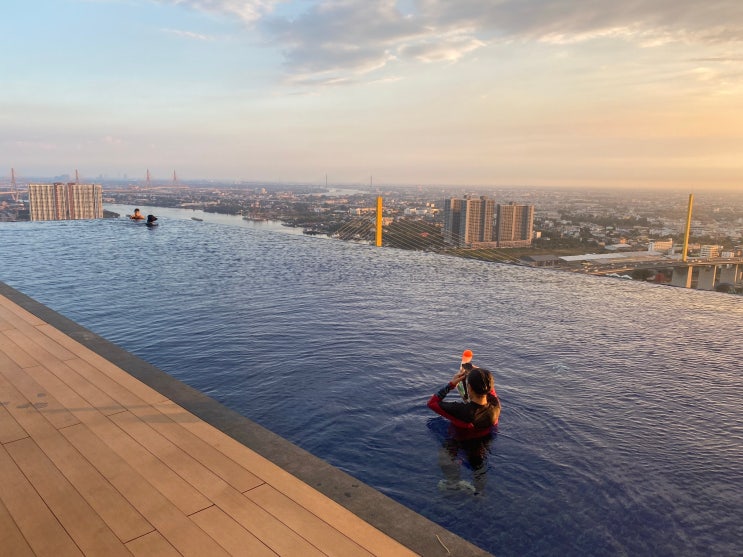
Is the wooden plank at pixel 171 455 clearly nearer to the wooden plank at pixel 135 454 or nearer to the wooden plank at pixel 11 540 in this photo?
the wooden plank at pixel 135 454

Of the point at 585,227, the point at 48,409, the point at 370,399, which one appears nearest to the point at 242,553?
the point at 48,409

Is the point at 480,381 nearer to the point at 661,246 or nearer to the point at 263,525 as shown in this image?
the point at 263,525

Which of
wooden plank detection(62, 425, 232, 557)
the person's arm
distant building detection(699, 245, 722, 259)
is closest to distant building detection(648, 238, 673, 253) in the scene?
distant building detection(699, 245, 722, 259)

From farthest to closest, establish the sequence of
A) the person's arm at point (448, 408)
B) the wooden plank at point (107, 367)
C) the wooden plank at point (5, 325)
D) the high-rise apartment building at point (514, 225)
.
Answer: the high-rise apartment building at point (514, 225) → the wooden plank at point (5, 325) → the person's arm at point (448, 408) → the wooden plank at point (107, 367)

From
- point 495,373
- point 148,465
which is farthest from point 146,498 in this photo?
point 495,373

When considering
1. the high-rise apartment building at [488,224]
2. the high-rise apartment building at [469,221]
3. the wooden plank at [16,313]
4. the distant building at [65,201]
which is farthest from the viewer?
the distant building at [65,201]

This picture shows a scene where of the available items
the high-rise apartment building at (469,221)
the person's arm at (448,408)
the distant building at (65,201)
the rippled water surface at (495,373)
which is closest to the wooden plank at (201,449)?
the rippled water surface at (495,373)
